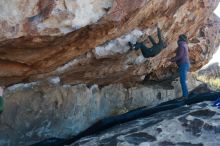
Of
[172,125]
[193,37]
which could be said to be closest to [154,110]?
[172,125]

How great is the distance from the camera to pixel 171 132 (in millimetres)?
7797

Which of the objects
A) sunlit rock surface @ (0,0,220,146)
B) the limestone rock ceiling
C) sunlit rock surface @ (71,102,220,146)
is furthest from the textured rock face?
sunlit rock surface @ (71,102,220,146)

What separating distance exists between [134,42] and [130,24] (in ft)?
2.64

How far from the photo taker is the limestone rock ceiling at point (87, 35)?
25.6ft

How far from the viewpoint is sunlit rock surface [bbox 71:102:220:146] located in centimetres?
750

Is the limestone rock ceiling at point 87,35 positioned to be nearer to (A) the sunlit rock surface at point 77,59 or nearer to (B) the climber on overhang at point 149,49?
(A) the sunlit rock surface at point 77,59

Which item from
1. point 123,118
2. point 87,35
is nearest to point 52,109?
point 123,118

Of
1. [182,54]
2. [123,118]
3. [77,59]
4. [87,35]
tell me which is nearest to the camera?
[87,35]

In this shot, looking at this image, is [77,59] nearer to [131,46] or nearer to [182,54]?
[131,46]

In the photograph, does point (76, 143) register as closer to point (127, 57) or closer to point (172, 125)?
point (172, 125)

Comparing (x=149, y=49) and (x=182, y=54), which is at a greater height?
(x=149, y=49)

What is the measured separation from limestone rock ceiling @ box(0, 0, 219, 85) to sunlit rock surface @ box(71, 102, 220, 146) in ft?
5.97

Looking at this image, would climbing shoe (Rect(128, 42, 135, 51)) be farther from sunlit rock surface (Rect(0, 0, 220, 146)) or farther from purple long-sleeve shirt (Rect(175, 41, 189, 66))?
purple long-sleeve shirt (Rect(175, 41, 189, 66))

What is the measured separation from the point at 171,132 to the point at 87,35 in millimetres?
2451
